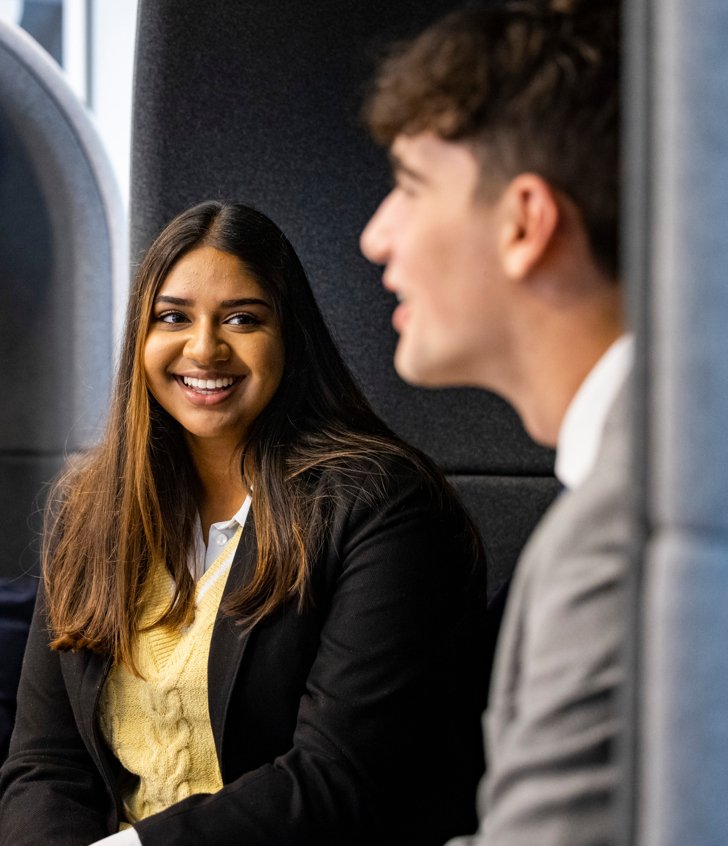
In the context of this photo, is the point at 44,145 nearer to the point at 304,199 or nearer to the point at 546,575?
the point at 304,199

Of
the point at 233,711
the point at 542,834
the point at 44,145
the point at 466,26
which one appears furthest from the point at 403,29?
the point at 542,834

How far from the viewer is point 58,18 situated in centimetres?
218

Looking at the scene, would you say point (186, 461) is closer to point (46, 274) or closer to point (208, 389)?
point (208, 389)

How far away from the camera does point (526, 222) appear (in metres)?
0.55

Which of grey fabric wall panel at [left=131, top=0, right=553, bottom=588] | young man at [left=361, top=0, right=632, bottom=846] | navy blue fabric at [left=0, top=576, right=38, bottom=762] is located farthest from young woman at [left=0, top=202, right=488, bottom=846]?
young man at [left=361, top=0, right=632, bottom=846]

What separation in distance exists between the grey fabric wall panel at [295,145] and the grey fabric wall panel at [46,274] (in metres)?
0.18

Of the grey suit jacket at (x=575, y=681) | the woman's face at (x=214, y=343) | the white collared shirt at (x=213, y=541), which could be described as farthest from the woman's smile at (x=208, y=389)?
the grey suit jacket at (x=575, y=681)

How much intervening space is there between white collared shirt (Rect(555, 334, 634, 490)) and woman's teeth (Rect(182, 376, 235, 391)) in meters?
0.72

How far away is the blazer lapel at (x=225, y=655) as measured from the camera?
115 centimetres

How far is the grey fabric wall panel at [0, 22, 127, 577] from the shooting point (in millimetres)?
1900

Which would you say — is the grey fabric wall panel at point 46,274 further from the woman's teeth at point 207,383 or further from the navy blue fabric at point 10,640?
the woman's teeth at point 207,383

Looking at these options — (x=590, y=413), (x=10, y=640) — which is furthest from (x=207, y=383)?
(x=590, y=413)

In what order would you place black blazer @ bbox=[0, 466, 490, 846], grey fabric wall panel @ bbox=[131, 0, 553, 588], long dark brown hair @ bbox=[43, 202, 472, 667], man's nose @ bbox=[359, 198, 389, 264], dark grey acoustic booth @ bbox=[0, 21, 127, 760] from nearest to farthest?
man's nose @ bbox=[359, 198, 389, 264] < black blazer @ bbox=[0, 466, 490, 846] < long dark brown hair @ bbox=[43, 202, 472, 667] < grey fabric wall panel @ bbox=[131, 0, 553, 588] < dark grey acoustic booth @ bbox=[0, 21, 127, 760]

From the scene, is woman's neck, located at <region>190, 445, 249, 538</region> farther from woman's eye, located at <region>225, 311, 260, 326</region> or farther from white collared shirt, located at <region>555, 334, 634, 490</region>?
white collared shirt, located at <region>555, 334, 634, 490</region>
